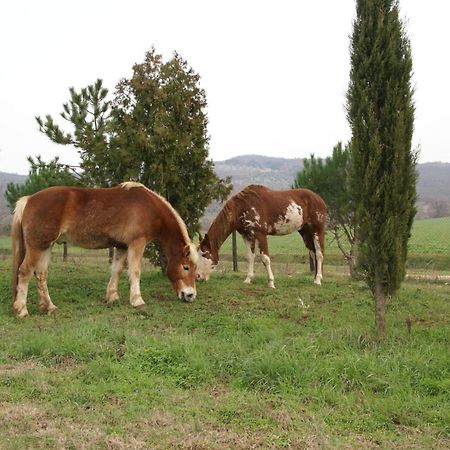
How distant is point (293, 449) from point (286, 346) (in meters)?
2.39

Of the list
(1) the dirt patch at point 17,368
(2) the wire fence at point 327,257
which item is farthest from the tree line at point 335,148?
(2) the wire fence at point 327,257

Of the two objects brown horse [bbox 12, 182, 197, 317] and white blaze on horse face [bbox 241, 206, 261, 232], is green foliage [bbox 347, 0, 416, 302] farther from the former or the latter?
white blaze on horse face [bbox 241, 206, 261, 232]

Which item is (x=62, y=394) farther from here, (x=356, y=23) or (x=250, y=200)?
(x=250, y=200)

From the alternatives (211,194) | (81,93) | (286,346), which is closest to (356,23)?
(286,346)

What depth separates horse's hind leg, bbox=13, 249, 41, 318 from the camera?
8.69 m

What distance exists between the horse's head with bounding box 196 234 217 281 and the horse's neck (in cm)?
10

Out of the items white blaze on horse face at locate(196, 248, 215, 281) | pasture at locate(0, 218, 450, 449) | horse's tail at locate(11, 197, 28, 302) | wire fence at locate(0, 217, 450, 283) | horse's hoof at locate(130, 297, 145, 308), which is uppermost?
horse's tail at locate(11, 197, 28, 302)

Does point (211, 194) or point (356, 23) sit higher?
point (356, 23)

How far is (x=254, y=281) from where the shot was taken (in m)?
12.6

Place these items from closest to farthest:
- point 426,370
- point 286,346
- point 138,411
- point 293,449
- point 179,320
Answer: point 293,449 < point 138,411 < point 426,370 < point 286,346 < point 179,320

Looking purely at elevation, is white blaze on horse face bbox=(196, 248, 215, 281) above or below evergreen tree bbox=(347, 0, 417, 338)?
below

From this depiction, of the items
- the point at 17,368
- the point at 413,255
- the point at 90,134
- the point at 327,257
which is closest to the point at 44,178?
the point at 90,134

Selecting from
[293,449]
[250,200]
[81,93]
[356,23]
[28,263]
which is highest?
[81,93]

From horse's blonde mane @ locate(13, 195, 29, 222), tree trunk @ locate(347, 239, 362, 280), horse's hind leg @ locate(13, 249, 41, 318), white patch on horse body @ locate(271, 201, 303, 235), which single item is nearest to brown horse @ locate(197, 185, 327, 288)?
white patch on horse body @ locate(271, 201, 303, 235)
